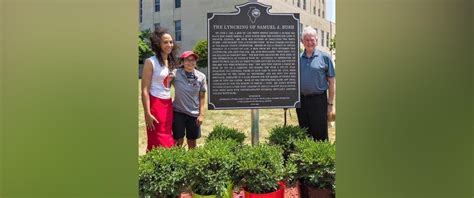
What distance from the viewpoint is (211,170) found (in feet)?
13.1

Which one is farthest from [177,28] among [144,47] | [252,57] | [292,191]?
[292,191]

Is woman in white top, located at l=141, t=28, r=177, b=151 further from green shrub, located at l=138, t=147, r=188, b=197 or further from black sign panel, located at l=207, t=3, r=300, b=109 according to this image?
green shrub, located at l=138, t=147, r=188, b=197

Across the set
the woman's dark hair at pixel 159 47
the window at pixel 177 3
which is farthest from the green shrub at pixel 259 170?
the window at pixel 177 3

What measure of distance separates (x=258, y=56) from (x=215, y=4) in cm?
1965

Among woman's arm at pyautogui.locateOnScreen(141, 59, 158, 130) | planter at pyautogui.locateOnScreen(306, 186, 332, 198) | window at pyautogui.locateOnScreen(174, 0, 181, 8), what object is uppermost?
window at pyautogui.locateOnScreen(174, 0, 181, 8)

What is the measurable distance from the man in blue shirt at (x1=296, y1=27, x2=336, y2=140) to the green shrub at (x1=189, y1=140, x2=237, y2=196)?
159 centimetres

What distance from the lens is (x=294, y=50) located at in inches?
193

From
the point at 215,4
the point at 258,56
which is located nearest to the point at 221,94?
the point at 258,56

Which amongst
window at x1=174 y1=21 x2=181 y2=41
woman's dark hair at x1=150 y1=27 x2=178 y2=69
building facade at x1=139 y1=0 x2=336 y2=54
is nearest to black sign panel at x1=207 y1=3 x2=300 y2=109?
woman's dark hair at x1=150 y1=27 x2=178 y2=69

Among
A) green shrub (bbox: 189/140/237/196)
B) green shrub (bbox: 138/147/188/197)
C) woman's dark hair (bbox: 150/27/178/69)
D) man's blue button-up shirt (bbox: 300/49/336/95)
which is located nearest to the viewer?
green shrub (bbox: 138/147/188/197)

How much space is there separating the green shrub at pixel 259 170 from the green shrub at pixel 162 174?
59 cm

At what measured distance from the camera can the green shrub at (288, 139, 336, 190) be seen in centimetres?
425

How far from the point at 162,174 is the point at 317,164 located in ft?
5.37

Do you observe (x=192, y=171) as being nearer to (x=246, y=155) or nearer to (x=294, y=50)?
(x=246, y=155)
